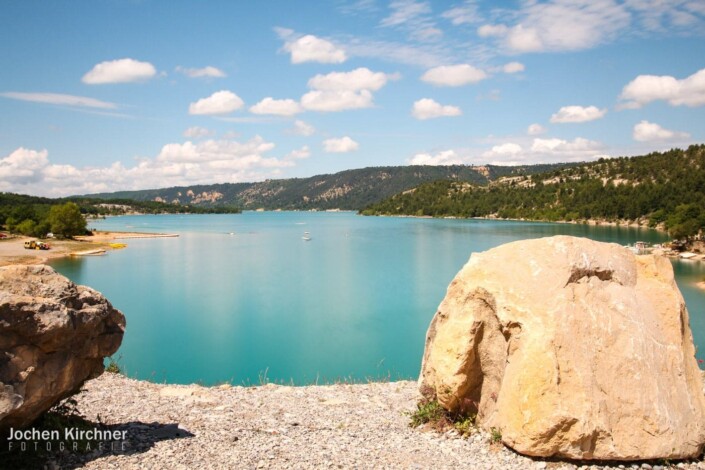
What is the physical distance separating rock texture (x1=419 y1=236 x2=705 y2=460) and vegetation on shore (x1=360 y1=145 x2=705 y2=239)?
7591 centimetres

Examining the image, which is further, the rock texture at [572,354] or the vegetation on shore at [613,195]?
A: the vegetation on shore at [613,195]

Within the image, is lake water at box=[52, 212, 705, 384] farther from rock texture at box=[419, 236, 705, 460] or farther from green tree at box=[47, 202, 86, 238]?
green tree at box=[47, 202, 86, 238]

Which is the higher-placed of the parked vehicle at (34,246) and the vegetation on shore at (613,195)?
the vegetation on shore at (613,195)

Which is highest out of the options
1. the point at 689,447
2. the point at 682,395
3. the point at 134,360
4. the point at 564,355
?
the point at 564,355

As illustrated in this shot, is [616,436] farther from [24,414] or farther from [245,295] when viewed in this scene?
[245,295]

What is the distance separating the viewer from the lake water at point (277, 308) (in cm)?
2523

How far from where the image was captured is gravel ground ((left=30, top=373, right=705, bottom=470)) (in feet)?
25.9

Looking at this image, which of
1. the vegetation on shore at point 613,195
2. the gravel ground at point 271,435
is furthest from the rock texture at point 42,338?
the vegetation on shore at point 613,195

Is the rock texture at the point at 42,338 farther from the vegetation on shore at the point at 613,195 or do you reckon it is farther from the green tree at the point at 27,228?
the green tree at the point at 27,228

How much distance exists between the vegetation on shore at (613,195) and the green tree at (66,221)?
9803 centimetres

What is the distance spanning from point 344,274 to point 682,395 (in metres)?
50.5

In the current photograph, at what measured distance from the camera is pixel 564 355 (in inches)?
323

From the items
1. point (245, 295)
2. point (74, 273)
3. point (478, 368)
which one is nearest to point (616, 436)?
point (478, 368)

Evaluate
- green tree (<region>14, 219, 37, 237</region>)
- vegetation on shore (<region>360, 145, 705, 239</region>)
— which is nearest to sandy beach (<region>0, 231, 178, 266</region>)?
green tree (<region>14, 219, 37, 237</region>)
